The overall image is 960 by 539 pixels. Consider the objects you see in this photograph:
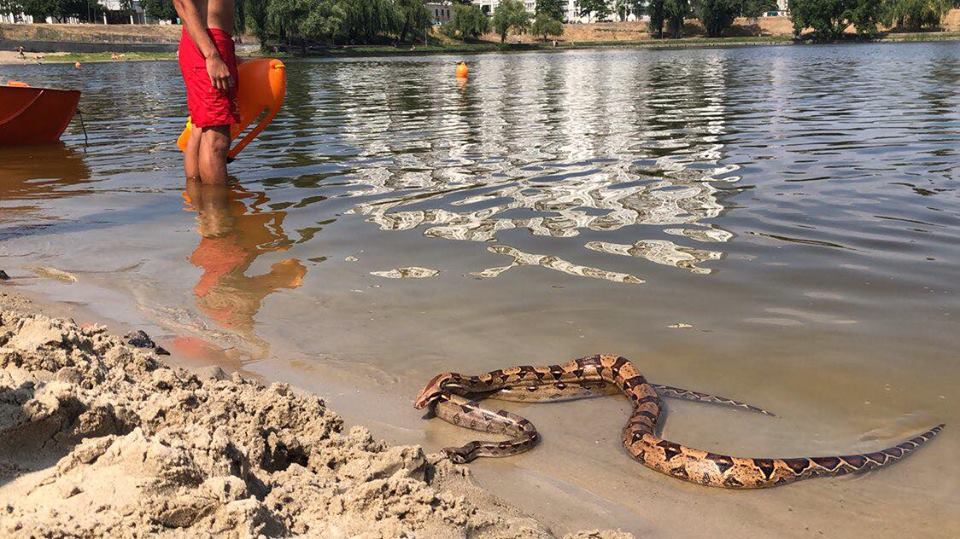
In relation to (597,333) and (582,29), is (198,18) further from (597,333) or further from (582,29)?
(582,29)

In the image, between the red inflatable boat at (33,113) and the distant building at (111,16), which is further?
the distant building at (111,16)

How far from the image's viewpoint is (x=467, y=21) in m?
139

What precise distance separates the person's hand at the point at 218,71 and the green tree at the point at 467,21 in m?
136

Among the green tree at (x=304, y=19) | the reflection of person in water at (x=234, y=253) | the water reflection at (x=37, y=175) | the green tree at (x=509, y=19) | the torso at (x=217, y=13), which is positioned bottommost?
the reflection of person in water at (x=234, y=253)

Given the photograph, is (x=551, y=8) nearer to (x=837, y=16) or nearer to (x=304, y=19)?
(x=837, y=16)

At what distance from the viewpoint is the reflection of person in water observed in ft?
21.7

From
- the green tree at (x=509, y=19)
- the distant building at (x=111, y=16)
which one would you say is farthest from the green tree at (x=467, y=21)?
the distant building at (x=111, y=16)

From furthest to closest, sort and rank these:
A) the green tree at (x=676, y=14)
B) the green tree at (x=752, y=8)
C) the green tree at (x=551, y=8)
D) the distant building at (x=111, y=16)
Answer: the green tree at (x=551, y=8)
the green tree at (x=752, y=8)
the green tree at (x=676, y=14)
the distant building at (x=111, y=16)

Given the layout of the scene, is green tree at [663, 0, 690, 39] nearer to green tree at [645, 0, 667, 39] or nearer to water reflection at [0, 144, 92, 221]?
green tree at [645, 0, 667, 39]

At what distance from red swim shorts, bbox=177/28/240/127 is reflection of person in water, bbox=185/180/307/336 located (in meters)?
1.15

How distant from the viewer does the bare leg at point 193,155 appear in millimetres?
10806

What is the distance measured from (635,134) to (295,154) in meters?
7.29

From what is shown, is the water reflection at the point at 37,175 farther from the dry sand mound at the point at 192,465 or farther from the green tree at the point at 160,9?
the green tree at the point at 160,9

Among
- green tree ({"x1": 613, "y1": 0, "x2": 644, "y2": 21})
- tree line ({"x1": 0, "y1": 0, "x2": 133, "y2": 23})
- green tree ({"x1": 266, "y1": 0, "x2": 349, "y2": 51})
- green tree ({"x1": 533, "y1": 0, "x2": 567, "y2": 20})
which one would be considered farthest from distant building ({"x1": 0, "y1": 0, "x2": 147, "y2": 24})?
green tree ({"x1": 613, "y1": 0, "x2": 644, "y2": 21})
